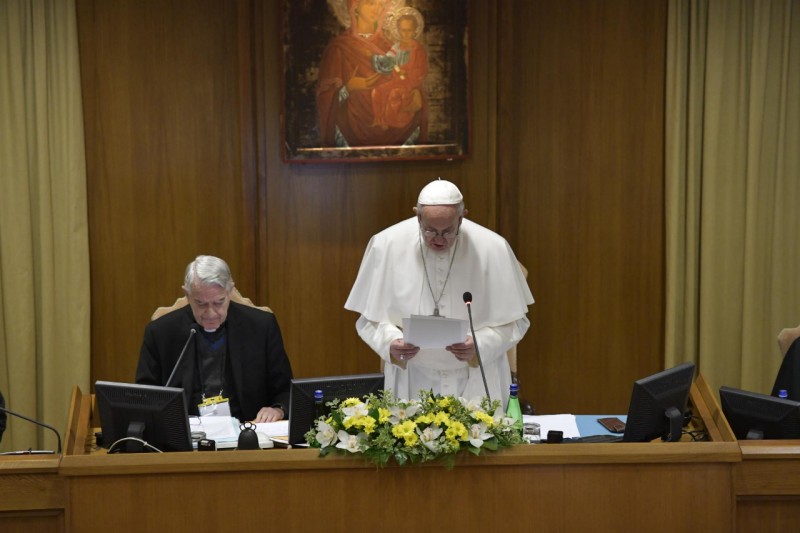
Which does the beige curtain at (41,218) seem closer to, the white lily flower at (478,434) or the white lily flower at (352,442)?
the white lily flower at (352,442)

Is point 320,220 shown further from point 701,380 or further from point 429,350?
point 701,380

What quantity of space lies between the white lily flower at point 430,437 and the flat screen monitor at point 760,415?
109 centimetres

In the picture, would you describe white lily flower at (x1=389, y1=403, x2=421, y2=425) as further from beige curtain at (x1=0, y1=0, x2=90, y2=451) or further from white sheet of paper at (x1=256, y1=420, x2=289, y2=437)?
beige curtain at (x1=0, y1=0, x2=90, y2=451)

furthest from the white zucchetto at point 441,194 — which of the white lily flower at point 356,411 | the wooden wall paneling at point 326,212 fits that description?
the wooden wall paneling at point 326,212

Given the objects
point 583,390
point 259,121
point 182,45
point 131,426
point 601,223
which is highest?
point 182,45

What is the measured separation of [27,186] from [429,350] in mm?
2826

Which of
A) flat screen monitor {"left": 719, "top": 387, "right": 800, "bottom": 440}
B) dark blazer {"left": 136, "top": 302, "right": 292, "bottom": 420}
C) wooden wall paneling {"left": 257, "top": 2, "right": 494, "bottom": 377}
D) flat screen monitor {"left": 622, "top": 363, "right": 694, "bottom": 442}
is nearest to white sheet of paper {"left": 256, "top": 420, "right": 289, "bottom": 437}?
dark blazer {"left": 136, "top": 302, "right": 292, "bottom": 420}

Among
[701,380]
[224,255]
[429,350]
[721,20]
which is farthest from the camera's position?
[224,255]

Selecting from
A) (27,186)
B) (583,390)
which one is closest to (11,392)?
(27,186)

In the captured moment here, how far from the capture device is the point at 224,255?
243 inches

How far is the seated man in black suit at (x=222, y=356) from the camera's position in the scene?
4.43 m

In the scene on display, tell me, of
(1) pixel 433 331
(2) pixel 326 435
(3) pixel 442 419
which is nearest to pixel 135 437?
(2) pixel 326 435

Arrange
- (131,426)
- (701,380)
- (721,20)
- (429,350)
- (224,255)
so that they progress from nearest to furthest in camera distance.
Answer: (131,426)
(701,380)
(429,350)
(721,20)
(224,255)

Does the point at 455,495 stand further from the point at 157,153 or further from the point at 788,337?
the point at 157,153
